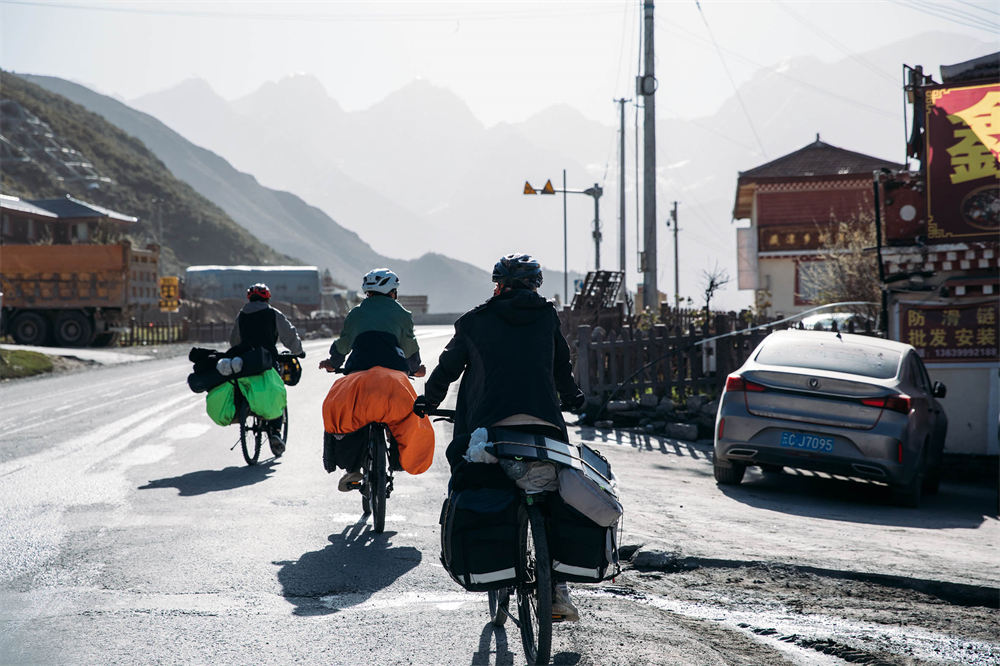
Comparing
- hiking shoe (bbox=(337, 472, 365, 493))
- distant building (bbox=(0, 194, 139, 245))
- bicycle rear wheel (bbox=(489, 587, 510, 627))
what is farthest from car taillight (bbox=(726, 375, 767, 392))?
distant building (bbox=(0, 194, 139, 245))

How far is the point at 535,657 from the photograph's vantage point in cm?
439

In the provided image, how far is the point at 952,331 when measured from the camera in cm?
1355

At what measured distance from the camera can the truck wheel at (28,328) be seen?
122 feet

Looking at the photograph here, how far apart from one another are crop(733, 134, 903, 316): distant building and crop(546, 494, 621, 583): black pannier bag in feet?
136

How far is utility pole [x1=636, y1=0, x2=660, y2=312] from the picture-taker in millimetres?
23000

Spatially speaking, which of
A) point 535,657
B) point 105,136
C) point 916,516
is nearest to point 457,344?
point 535,657

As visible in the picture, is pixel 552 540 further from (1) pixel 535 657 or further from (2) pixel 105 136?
(2) pixel 105 136

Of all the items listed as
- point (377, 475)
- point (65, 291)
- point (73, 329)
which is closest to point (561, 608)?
point (377, 475)

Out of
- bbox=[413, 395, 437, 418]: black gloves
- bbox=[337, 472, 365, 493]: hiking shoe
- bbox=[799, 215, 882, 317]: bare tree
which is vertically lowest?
bbox=[337, 472, 365, 493]: hiking shoe

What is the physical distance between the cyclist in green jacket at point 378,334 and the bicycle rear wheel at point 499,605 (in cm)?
291

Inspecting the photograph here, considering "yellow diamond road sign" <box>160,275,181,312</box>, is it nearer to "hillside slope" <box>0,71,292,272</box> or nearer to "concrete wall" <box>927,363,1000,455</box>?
"concrete wall" <box>927,363,1000,455</box>

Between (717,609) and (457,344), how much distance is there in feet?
7.01

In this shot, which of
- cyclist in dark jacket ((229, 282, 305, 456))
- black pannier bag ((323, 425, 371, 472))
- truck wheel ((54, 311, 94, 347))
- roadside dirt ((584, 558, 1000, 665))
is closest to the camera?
roadside dirt ((584, 558, 1000, 665))

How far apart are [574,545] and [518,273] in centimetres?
134
